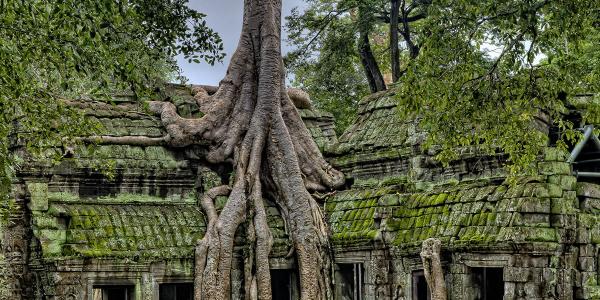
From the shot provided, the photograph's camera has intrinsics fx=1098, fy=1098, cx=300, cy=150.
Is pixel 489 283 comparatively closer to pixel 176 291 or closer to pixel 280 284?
pixel 280 284

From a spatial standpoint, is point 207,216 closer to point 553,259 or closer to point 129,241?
point 129,241

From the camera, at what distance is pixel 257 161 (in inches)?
679

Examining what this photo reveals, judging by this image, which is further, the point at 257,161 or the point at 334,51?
the point at 334,51

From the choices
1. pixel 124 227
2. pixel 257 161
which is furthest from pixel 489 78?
pixel 124 227

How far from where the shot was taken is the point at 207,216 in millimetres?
16922

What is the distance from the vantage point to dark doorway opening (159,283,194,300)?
17.3 m

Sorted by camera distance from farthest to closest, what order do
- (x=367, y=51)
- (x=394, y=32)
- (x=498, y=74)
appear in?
(x=367, y=51) < (x=394, y=32) < (x=498, y=74)

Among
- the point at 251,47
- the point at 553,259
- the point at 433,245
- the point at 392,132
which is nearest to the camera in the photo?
the point at 553,259

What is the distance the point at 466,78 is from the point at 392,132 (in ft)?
16.7

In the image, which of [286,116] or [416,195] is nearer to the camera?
[416,195]

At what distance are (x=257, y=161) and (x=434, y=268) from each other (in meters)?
3.88

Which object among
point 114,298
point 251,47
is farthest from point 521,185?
point 114,298

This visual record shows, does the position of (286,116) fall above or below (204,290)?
above

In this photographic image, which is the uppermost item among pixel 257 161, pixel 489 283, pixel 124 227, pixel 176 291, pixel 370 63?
pixel 370 63
